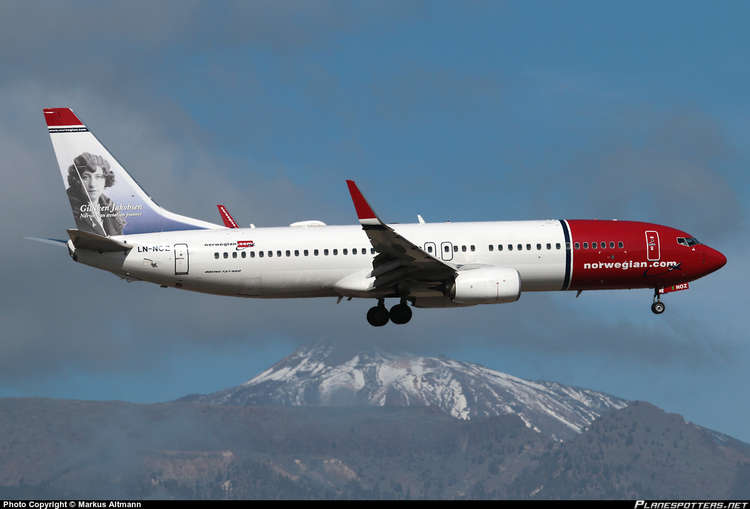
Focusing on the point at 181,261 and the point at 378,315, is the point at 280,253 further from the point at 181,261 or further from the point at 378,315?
the point at 378,315

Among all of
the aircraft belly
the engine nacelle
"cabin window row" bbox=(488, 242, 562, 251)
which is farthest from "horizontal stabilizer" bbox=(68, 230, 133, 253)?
"cabin window row" bbox=(488, 242, 562, 251)

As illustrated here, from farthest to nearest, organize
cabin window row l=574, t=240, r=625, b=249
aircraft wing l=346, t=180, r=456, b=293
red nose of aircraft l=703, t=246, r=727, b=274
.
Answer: red nose of aircraft l=703, t=246, r=727, b=274 < cabin window row l=574, t=240, r=625, b=249 < aircraft wing l=346, t=180, r=456, b=293

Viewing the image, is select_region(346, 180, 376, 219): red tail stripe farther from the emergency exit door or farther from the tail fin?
the tail fin

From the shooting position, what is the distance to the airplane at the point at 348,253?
60906mm

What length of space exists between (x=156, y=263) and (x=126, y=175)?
6.49 metres

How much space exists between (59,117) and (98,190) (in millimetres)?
4516

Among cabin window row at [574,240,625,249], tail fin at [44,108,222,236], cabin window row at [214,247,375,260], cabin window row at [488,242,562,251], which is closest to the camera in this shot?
cabin window row at [214,247,375,260]

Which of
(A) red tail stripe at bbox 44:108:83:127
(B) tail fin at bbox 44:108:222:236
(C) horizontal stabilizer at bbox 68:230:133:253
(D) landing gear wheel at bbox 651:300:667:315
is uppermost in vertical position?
(A) red tail stripe at bbox 44:108:83:127

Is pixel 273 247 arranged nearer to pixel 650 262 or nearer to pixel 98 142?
pixel 98 142

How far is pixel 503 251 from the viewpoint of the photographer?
205 ft

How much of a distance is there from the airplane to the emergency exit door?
0.16ft

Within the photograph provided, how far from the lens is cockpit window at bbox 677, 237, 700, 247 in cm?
6557

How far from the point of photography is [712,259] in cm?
6656

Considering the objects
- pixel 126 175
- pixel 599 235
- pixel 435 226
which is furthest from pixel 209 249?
pixel 599 235
